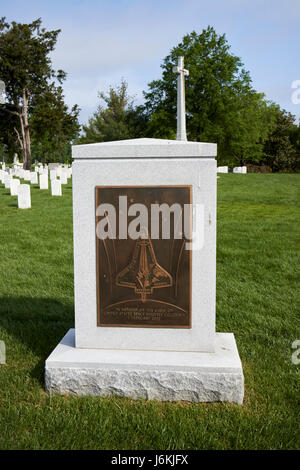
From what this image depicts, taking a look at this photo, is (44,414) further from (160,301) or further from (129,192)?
(129,192)

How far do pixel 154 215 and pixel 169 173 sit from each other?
0.34m

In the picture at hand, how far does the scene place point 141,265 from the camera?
11.2 ft

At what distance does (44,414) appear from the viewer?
10.0 feet

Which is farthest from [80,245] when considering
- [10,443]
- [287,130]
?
[287,130]

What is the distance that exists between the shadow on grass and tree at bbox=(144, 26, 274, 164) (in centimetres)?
3045

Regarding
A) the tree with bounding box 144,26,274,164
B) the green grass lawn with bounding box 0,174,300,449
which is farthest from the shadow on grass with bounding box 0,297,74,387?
the tree with bounding box 144,26,274,164

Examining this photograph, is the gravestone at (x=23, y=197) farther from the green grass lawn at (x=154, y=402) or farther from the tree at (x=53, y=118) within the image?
the tree at (x=53, y=118)

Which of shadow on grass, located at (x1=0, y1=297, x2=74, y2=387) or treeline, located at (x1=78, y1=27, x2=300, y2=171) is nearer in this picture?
shadow on grass, located at (x1=0, y1=297, x2=74, y2=387)

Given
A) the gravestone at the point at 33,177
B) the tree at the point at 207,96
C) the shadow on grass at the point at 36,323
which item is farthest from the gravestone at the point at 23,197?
the tree at the point at 207,96

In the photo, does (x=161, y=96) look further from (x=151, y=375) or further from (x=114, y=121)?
(x=151, y=375)

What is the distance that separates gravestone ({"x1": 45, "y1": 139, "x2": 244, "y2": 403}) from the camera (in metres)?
3.24

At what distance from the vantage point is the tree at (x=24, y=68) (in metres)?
35.2

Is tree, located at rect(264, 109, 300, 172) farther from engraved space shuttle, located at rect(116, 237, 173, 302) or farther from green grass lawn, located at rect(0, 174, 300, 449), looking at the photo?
engraved space shuttle, located at rect(116, 237, 173, 302)

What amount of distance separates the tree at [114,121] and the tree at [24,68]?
9.15 m
